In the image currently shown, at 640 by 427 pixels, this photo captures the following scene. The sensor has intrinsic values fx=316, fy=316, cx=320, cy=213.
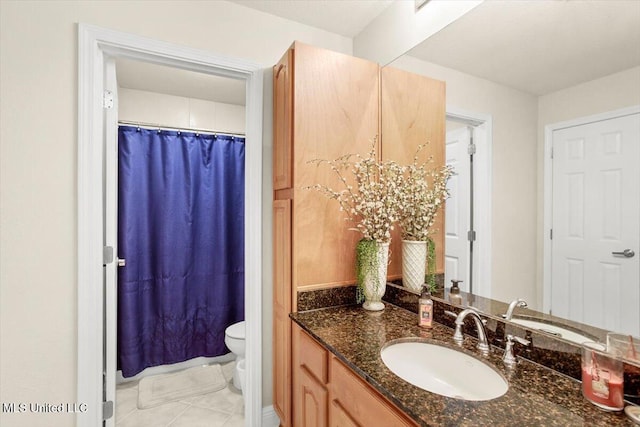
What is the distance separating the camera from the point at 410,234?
1.59 meters

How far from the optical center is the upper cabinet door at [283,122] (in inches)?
63.1

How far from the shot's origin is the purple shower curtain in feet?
8.21

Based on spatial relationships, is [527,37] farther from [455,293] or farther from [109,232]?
[109,232]

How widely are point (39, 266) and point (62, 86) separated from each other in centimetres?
81

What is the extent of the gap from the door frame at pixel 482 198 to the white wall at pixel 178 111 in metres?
2.23

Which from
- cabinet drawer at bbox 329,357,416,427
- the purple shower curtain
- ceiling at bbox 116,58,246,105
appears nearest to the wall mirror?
cabinet drawer at bbox 329,357,416,427

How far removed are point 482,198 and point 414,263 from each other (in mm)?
452

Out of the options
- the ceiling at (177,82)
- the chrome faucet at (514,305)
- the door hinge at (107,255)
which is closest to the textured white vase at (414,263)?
the chrome faucet at (514,305)

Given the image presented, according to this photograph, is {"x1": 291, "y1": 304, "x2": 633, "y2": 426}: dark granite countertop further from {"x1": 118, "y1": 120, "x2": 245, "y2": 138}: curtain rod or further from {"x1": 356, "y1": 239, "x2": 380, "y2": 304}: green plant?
{"x1": 118, "y1": 120, "x2": 245, "y2": 138}: curtain rod

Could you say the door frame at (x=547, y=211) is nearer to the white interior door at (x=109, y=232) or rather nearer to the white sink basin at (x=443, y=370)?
the white sink basin at (x=443, y=370)

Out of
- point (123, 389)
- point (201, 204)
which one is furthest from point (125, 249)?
point (123, 389)

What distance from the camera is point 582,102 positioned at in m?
0.93

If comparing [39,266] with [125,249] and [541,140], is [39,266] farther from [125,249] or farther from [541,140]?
[541,140]

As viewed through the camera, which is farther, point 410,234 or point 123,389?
point 123,389
